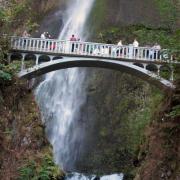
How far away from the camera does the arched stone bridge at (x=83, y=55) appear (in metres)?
26.4

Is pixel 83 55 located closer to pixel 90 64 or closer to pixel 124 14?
pixel 90 64

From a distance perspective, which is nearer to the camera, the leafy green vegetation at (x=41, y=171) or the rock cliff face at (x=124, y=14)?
the leafy green vegetation at (x=41, y=171)

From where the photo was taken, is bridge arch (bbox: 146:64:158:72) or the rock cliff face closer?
bridge arch (bbox: 146:64:158:72)

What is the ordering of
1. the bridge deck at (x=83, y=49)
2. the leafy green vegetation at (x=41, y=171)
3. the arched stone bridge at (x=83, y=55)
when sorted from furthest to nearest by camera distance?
the bridge deck at (x=83, y=49), the arched stone bridge at (x=83, y=55), the leafy green vegetation at (x=41, y=171)

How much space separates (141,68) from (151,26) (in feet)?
50.8

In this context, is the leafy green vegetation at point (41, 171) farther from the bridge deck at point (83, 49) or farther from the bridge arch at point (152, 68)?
the bridge arch at point (152, 68)

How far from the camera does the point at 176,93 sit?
70.2 feet

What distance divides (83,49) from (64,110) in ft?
27.7

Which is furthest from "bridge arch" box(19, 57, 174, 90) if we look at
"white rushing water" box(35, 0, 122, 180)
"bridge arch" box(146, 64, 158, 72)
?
"white rushing water" box(35, 0, 122, 180)

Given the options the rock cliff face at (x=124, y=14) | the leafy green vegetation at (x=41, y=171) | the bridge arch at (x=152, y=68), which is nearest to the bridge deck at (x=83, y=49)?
the bridge arch at (x=152, y=68)

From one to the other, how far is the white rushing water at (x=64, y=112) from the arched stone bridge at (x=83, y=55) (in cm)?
689

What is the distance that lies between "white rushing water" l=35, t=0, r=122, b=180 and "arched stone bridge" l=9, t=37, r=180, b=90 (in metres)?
6.89

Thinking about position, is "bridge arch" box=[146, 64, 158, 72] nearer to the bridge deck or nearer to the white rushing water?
the bridge deck

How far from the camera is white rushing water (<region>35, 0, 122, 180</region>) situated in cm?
3177
